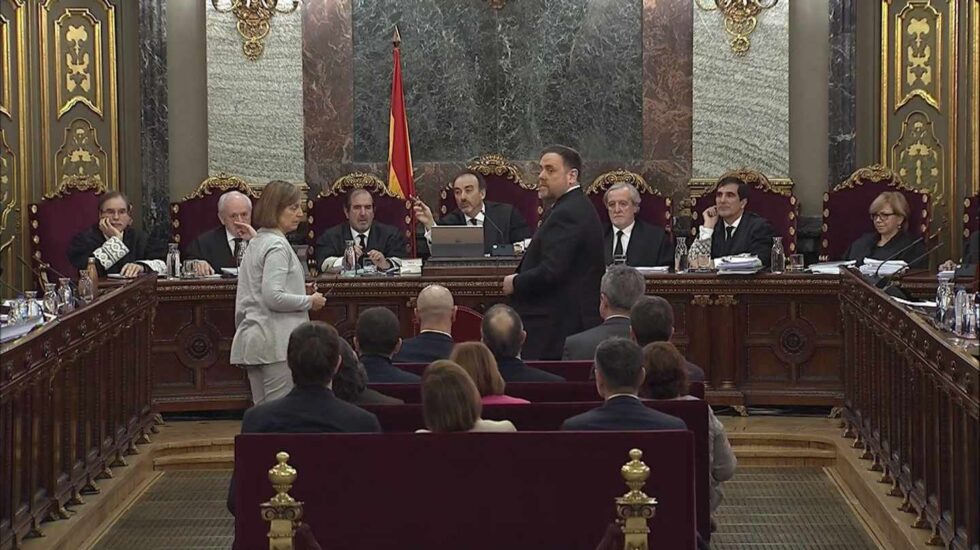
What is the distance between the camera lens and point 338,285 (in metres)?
8.89

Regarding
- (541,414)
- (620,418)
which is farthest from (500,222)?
(620,418)

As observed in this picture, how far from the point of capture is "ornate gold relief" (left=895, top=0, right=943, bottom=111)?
11.3 m

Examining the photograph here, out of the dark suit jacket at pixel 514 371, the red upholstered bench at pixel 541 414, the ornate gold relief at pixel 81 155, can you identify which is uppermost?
the ornate gold relief at pixel 81 155

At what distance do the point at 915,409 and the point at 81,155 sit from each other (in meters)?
7.05

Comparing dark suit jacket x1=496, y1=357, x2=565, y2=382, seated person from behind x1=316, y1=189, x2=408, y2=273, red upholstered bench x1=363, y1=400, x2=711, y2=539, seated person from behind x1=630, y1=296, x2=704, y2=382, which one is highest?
seated person from behind x1=316, y1=189, x2=408, y2=273

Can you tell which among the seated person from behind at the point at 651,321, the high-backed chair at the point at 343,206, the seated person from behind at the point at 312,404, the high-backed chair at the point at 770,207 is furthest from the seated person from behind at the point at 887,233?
the seated person from behind at the point at 312,404

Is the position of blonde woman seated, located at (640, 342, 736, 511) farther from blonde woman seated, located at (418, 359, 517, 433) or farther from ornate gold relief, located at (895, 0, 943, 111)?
ornate gold relief, located at (895, 0, 943, 111)

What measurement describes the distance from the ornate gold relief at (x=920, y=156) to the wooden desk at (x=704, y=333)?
113 inches

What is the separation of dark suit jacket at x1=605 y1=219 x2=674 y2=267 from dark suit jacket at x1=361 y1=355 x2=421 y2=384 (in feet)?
12.7

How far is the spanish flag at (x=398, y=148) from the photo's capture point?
1074 cm

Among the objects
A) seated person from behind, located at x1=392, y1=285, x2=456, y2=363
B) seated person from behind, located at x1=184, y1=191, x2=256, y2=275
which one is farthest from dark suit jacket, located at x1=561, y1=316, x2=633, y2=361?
seated person from behind, located at x1=184, y1=191, x2=256, y2=275

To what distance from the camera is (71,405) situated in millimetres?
6668

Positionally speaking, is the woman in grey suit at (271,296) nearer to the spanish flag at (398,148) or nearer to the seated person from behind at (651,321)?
the seated person from behind at (651,321)

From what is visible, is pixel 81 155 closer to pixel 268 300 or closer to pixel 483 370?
pixel 268 300
